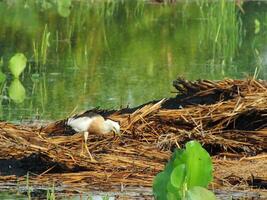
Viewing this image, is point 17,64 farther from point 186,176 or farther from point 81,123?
point 186,176

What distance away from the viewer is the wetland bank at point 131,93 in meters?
6.53

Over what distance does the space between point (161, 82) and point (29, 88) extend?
1.50 metres

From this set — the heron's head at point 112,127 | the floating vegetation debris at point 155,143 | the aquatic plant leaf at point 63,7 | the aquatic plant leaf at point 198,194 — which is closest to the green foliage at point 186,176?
the aquatic plant leaf at point 198,194

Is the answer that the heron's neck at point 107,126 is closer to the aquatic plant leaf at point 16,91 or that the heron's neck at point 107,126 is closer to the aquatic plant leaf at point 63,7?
the aquatic plant leaf at point 16,91

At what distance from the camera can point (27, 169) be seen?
6.54 metres

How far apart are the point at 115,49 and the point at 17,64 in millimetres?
3408

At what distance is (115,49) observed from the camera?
14008 mm

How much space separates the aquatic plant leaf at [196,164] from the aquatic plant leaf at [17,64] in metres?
5.72

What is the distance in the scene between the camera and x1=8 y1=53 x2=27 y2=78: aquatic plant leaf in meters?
10.7

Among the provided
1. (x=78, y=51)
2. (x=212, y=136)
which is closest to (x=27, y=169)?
(x=212, y=136)

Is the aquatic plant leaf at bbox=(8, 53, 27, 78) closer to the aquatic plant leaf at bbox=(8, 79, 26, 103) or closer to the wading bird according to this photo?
the aquatic plant leaf at bbox=(8, 79, 26, 103)

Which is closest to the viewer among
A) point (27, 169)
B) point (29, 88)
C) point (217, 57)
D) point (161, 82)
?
point (27, 169)

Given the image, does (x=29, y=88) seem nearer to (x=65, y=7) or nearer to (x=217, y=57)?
(x=217, y=57)

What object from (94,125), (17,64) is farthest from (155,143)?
(17,64)
